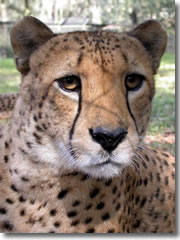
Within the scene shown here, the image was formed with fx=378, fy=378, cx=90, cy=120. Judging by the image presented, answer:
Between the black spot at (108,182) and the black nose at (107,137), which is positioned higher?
the black nose at (107,137)

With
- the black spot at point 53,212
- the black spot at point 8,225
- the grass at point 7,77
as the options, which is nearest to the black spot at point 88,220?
the black spot at point 53,212

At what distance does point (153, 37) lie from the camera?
140 centimetres

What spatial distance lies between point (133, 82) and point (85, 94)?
20 cm

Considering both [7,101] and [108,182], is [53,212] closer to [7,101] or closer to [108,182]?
[108,182]

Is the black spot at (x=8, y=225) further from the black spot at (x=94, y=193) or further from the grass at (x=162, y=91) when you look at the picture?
the grass at (x=162, y=91)

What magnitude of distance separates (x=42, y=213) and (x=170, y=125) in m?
0.95

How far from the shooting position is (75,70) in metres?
1.16

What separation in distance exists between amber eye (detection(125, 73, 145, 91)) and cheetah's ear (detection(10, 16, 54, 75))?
31cm

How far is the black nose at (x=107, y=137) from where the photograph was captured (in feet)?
3.36

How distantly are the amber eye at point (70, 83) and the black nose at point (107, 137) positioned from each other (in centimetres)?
18

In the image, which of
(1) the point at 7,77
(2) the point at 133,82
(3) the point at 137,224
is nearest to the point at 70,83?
(2) the point at 133,82

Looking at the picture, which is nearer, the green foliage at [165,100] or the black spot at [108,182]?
the black spot at [108,182]

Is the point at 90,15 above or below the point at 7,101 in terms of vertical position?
above

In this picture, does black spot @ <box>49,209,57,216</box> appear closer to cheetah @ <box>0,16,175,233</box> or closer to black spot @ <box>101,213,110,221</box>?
cheetah @ <box>0,16,175,233</box>
